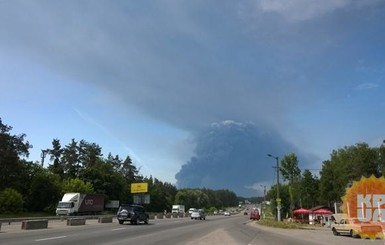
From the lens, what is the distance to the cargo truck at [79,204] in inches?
3051

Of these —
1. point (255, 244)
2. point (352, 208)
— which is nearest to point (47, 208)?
point (255, 244)

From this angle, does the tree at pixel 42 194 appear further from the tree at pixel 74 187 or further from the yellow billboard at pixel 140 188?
the yellow billboard at pixel 140 188

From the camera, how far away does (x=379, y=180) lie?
1180 centimetres

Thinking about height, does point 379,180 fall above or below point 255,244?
above

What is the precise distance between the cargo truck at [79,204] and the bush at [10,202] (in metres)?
7.44

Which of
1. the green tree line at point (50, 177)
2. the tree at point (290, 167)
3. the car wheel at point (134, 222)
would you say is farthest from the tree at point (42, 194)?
→ the car wheel at point (134, 222)

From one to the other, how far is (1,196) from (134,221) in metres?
42.2

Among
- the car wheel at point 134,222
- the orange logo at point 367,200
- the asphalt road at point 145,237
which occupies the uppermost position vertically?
the orange logo at point 367,200

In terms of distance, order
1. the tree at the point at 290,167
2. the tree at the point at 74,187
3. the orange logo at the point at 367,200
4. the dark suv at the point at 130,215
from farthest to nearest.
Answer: the tree at the point at 74,187
the tree at the point at 290,167
the dark suv at the point at 130,215
the orange logo at the point at 367,200

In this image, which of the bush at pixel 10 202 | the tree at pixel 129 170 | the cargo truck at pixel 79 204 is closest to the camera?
the bush at pixel 10 202

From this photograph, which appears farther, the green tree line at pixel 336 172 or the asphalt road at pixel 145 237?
the green tree line at pixel 336 172

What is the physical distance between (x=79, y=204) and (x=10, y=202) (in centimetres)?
1201

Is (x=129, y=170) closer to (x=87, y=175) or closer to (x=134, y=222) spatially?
(x=87, y=175)

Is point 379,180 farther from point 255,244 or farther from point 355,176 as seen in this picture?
point 355,176
